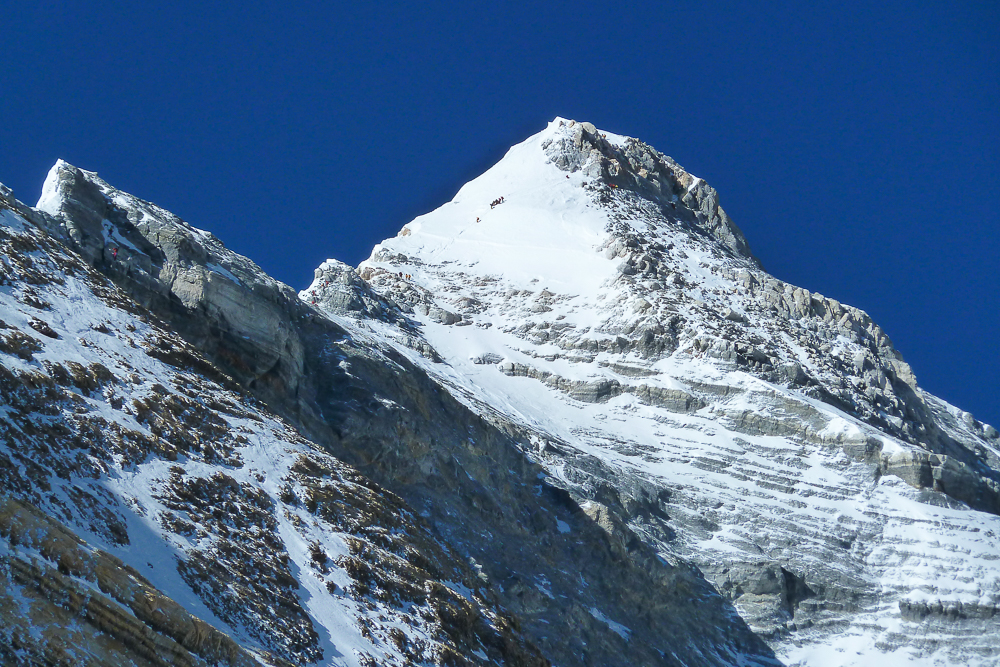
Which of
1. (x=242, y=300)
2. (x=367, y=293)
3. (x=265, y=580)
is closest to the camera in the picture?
(x=265, y=580)

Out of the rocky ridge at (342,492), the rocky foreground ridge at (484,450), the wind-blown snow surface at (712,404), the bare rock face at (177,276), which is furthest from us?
the wind-blown snow surface at (712,404)

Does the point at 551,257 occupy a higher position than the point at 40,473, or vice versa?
the point at 551,257

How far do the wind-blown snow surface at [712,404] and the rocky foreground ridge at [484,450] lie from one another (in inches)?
9.7

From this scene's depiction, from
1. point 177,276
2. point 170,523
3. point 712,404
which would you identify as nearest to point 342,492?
point 170,523

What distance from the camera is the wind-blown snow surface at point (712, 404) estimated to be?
64.6m

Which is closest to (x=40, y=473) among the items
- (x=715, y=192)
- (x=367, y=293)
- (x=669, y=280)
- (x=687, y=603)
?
(x=687, y=603)

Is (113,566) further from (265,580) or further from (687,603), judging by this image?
(687,603)

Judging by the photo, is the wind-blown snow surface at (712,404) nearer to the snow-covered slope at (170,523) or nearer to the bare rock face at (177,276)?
the bare rock face at (177,276)

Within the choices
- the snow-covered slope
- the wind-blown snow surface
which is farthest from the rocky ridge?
the wind-blown snow surface

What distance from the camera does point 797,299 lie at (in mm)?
103062

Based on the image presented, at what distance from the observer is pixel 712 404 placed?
259 feet

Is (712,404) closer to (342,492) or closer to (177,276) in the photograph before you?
(177,276)

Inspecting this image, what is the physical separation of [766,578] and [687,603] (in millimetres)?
6836

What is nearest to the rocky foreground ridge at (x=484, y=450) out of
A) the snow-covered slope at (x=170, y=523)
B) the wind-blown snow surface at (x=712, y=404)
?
the snow-covered slope at (x=170, y=523)
